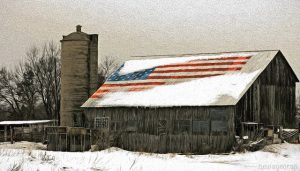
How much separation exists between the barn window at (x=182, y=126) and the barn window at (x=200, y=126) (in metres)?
0.36

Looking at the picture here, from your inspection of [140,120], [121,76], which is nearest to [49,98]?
[121,76]

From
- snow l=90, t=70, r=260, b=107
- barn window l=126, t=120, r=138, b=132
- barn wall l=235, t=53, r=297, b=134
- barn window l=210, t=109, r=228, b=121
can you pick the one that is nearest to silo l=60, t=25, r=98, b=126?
snow l=90, t=70, r=260, b=107

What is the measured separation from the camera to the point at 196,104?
2956cm

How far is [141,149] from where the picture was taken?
3130 cm

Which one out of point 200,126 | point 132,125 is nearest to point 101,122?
point 132,125

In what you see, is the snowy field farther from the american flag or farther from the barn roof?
the american flag

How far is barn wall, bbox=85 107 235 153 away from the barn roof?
1.41ft

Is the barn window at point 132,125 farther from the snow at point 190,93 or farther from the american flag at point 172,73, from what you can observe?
the american flag at point 172,73

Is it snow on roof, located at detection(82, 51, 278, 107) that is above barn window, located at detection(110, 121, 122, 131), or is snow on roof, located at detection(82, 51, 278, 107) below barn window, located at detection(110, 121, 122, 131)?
above

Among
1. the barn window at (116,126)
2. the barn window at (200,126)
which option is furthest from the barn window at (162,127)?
the barn window at (116,126)

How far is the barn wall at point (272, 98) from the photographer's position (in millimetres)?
30203

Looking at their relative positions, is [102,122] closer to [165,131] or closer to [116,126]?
[116,126]

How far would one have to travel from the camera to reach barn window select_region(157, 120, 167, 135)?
30.7 metres

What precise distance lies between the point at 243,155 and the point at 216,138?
3089 millimetres
